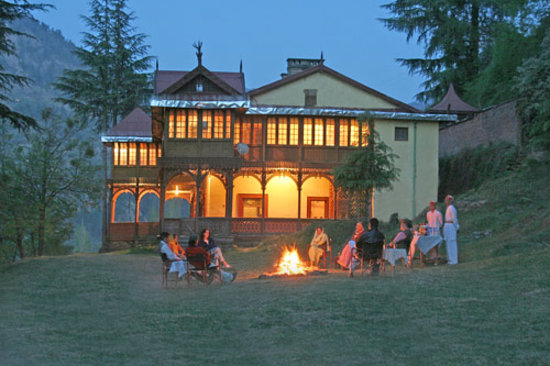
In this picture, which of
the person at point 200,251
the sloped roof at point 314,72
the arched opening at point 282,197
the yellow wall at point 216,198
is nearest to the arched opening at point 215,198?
the yellow wall at point 216,198

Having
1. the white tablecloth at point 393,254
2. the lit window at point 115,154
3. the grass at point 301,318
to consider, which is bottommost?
the grass at point 301,318

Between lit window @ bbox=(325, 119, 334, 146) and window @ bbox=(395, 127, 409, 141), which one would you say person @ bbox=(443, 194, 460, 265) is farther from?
window @ bbox=(395, 127, 409, 141)

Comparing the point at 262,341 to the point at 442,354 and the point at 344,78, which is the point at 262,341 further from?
the point at 344,78

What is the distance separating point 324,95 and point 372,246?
1716cm

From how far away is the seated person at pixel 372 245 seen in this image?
547 inches

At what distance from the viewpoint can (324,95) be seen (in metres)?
30.0

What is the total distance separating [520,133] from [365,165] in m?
9.17

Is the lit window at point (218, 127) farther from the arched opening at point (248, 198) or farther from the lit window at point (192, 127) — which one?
the arched opening at point (248, 198)

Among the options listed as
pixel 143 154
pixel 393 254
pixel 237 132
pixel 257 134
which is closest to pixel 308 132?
pixel 257 134

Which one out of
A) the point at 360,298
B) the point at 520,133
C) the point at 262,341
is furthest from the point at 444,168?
the point at 262,341

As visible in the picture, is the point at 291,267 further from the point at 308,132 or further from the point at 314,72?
the point at 314,72

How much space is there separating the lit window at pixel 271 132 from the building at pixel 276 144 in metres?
0.05

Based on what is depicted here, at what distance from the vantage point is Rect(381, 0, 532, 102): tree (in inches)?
1699

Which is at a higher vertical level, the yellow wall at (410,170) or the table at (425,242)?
the yellow wall at (410,170)
